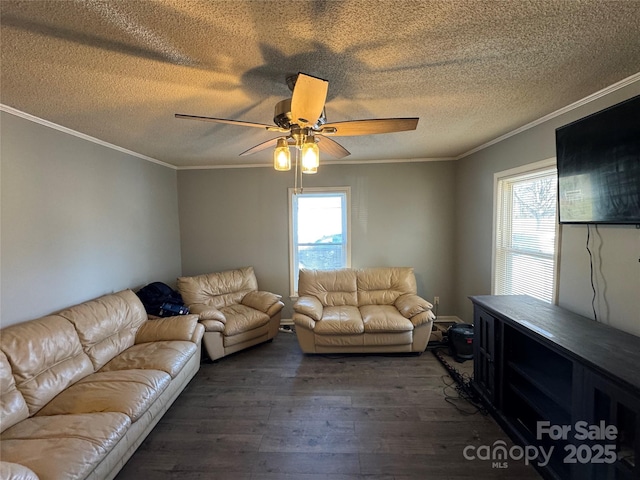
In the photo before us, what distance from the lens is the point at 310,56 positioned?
1.45 metres

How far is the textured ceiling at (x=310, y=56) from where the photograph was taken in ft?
3.76

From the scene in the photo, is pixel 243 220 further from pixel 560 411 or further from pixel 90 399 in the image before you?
pixel 560 411

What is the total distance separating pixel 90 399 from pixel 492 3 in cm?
308

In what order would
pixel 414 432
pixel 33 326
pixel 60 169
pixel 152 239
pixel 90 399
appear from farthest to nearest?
pixel 152 239 → pixel 60 169 → pixel 414 432 → pixel 33 326 → pixel 90 399

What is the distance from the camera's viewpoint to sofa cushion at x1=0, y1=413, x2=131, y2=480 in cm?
134

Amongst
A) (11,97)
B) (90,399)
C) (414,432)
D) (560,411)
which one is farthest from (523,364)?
(11,97)

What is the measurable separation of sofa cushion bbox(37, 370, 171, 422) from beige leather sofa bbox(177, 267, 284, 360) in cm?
97

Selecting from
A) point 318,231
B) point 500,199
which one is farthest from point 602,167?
point 318,231

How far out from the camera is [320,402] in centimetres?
248

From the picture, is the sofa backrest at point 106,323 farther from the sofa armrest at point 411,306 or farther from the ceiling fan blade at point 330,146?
the sofa armrest at point 411,306

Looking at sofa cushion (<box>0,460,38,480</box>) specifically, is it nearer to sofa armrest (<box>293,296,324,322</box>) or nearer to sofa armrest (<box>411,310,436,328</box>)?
sofa armrest (<box>293,296,324,322</box>)

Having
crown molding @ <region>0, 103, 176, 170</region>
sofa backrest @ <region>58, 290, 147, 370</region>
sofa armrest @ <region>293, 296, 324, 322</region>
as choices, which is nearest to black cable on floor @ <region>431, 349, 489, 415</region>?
sofa armrest @ <region>293, 296, 324, 322</region>

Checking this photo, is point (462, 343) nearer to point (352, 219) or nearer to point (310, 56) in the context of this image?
point (352, 219)

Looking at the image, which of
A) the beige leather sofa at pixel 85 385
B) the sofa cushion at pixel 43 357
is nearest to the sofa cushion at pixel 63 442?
the beige leather sofa at pixel 85 385
